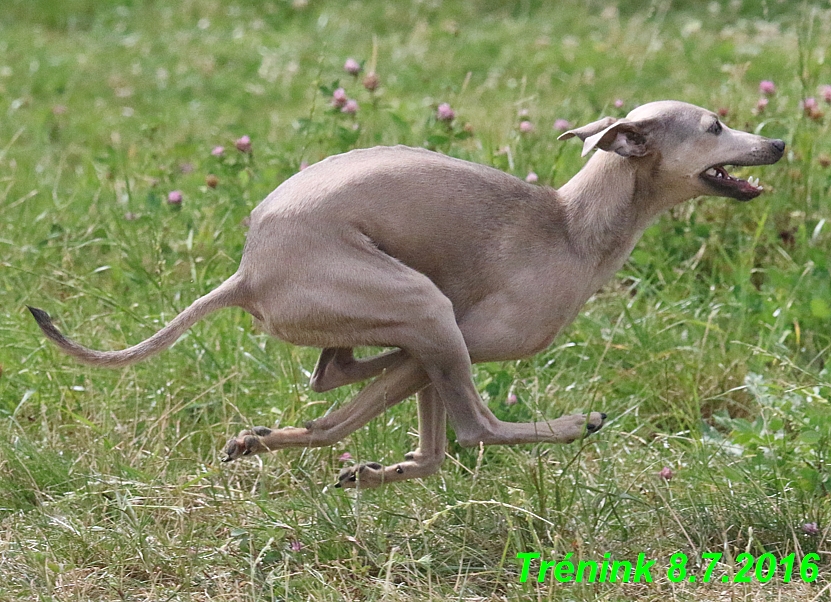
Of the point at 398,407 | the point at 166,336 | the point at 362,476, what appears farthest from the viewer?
the point at 398,407

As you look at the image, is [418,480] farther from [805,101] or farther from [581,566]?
[805,101]

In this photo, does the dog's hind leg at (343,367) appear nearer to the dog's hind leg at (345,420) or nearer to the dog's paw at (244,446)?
the dog's hind leg at (345,420)

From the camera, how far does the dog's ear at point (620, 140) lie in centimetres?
353

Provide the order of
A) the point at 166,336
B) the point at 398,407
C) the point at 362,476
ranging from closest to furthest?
the point at 166,336 < the point at 362,476 < the point at 398,407

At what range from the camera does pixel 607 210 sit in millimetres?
3674

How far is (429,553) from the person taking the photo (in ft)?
11.5

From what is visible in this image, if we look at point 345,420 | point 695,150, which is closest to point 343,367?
point 345,420

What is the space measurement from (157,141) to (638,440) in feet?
11.7

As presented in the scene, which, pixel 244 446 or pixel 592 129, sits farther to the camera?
pixel 592 129

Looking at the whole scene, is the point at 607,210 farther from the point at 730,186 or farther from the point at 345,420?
the point at 345,420

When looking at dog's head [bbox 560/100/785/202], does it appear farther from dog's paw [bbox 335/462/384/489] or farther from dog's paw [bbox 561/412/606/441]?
dog's paw [bbox 335/462/384/489]

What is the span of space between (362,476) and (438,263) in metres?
0.70

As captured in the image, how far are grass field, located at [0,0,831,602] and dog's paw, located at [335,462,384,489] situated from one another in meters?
0.05

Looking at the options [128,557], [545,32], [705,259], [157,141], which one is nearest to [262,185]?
[157,141]
